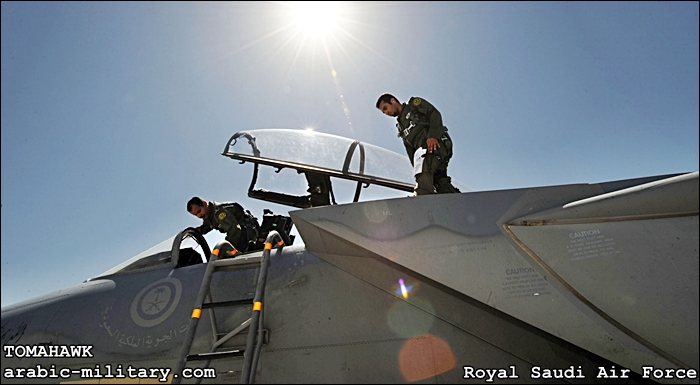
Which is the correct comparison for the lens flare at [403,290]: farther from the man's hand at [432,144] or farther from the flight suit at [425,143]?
the man's hand at [432,144]

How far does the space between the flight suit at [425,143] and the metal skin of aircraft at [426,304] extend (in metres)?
0.81

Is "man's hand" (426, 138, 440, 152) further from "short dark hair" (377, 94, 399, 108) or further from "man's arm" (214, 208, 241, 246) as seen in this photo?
"man's arm" (214, 208, 241, 246)

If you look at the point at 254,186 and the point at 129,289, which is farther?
the point at 254,186

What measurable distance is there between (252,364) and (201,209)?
271 cm

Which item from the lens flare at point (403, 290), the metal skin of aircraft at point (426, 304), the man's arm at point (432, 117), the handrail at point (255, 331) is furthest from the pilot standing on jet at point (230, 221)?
the man's arm at point (432, 117)

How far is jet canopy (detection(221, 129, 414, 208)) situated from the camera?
4770 millimetres

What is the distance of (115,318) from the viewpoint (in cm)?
357

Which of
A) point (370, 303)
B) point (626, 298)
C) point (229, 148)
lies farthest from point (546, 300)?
point (229, 148)

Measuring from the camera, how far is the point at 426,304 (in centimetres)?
312

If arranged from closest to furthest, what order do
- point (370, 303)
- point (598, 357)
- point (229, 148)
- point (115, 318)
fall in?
point (598, 357) < point (370, 303) < point (115, 318) < point (229, 148)

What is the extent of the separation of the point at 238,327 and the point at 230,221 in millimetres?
2006

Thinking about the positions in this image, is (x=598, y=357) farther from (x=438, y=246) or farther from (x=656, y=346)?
(x=438, y=246)

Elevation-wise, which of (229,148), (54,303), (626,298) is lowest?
(626,298)

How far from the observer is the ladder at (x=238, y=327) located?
2918 millimetres
